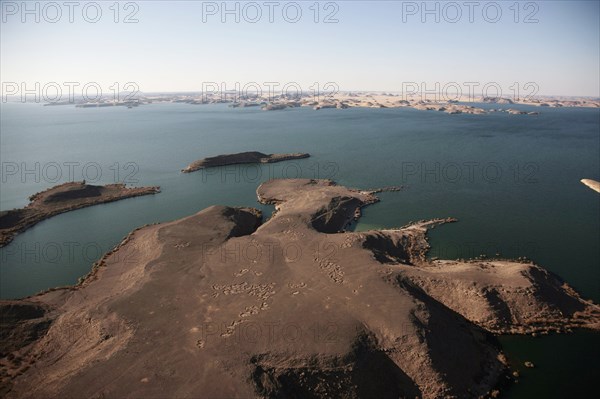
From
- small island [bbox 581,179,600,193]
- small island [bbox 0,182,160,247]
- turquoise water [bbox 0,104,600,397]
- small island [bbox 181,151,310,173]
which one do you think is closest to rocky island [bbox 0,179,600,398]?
turquoise water [bbox 0,104,600,397]

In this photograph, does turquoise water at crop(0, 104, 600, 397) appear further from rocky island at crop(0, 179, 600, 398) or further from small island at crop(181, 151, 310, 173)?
small island at crop(181, 151, 310, 173)

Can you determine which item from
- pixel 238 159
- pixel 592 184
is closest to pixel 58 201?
pixel 238 159

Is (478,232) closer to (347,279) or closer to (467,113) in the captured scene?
(347,279)

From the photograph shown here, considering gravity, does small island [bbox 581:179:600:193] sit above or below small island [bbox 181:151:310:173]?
below

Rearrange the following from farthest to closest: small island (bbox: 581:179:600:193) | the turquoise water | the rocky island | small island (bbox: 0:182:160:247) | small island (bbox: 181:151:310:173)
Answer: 1. small island (bbox: 181:151:310:173)
2. small island (bbox: 581:179:600:193)
3. small island (bbox: 0:182:160:247)
4. the turquoise water
5. the rocky island

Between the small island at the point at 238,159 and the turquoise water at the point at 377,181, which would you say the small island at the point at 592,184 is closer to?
the turquoise water at the point at 377,181

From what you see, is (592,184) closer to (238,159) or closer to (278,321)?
(278,321)
